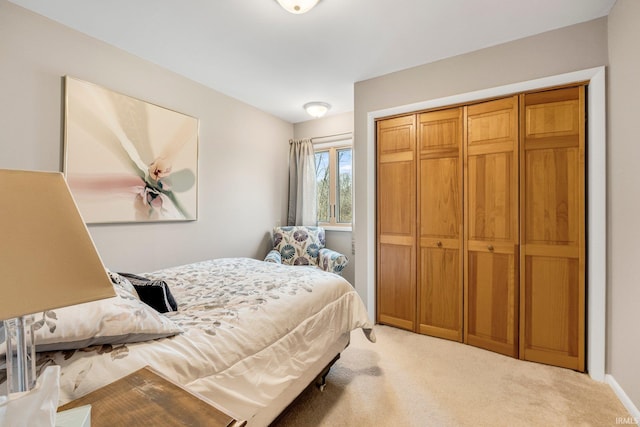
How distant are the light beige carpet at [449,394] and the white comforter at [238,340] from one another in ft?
1.17

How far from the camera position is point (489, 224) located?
7.97 ft

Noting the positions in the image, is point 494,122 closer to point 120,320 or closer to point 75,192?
point 120,320

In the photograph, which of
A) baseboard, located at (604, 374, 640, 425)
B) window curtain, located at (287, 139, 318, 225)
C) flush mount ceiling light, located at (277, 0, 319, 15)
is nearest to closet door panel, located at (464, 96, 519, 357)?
baseboard, located at (604, 374, 640, 425)

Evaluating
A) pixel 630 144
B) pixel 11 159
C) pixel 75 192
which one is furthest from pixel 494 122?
pixel 11 159

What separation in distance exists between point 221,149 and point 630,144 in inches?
136

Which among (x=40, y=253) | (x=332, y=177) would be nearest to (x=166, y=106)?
(x=332, y=177)

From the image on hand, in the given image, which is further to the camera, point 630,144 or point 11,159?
point 11,159

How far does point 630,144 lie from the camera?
5.59ft

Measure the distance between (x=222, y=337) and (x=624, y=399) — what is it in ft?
7.99

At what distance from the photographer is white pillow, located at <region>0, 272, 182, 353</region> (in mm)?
831

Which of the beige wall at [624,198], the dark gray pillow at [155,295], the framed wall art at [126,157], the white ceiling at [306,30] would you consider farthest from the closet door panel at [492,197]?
the framed wall art at [126,157]

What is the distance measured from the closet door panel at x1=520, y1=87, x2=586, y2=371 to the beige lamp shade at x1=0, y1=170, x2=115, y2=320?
2.73m

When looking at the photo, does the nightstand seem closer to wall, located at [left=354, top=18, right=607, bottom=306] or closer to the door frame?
wall, located at [left=354, top=18, right=607, bottom=306]

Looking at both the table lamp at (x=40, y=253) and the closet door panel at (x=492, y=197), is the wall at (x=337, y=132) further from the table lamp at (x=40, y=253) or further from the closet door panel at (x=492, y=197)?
the table lamp at (x=40, y=253)
